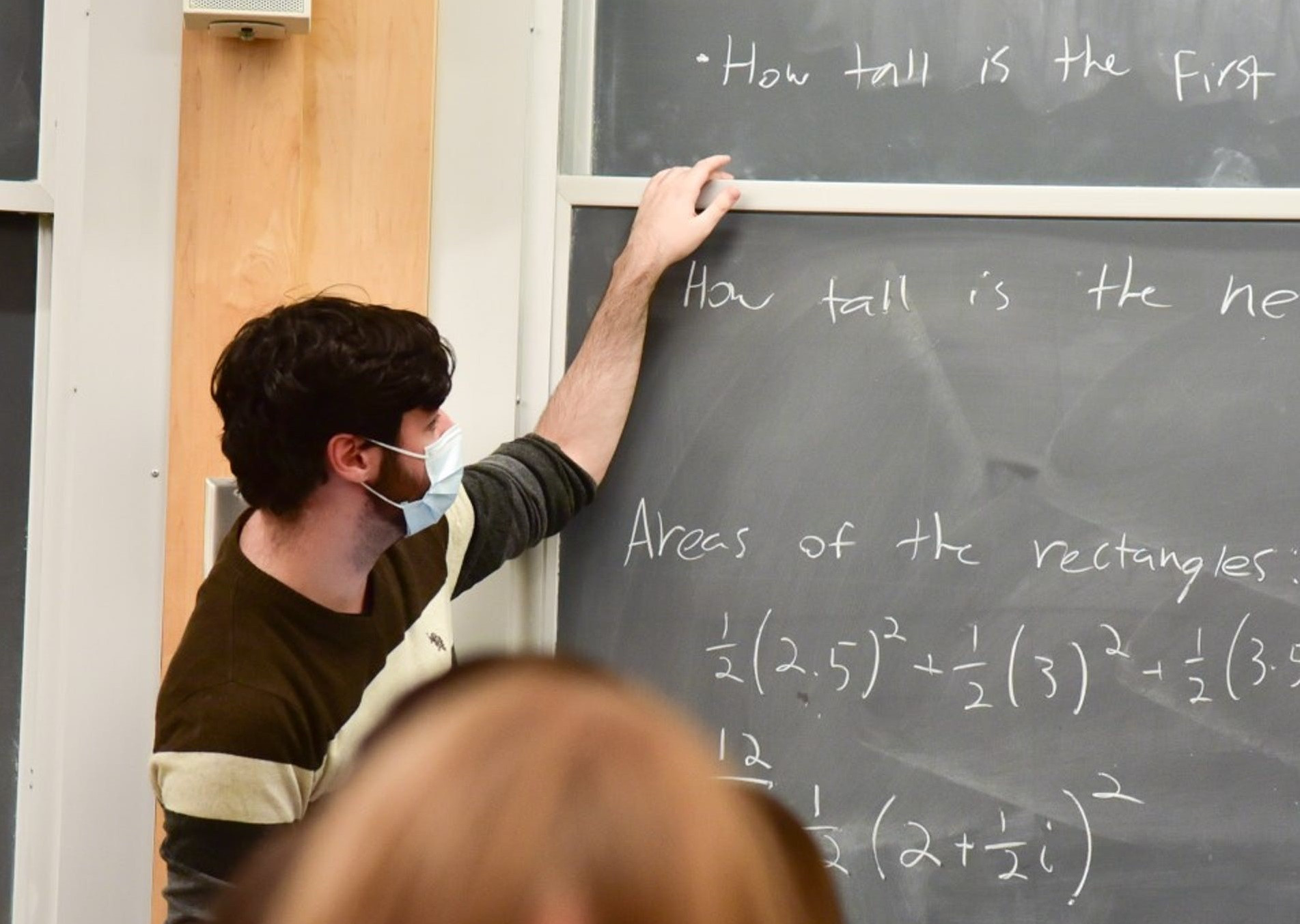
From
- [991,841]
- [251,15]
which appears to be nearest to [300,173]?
[251,15]

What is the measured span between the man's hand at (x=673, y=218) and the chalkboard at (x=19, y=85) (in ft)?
2.70

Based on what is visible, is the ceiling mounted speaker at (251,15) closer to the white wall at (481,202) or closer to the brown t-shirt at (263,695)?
the white wall at (481,202)

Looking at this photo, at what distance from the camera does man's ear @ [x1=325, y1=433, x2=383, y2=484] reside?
1680 millimetres

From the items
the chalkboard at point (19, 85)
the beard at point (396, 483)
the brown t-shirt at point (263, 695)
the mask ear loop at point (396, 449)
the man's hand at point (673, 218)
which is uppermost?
the chalkboard at point (19, 85)

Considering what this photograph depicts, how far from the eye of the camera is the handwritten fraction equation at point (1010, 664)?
1888 millimetres

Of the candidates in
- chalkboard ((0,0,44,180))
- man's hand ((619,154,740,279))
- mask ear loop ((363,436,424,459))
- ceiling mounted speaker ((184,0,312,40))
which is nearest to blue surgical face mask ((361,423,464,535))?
mask ear loop ((363,436,424,459))

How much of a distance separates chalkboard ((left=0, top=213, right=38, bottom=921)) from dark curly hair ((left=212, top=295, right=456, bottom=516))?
0.50m

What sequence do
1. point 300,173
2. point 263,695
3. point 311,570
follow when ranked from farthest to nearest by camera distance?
point 300,173
point 311,570
point 263,695

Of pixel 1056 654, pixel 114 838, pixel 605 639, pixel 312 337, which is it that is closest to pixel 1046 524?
pixel 1056 654

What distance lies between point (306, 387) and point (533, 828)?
119cm

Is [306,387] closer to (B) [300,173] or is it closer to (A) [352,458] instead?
(A) [352,458]

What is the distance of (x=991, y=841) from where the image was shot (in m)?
1.92

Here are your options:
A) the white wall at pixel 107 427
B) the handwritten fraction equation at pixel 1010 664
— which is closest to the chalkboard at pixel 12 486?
the white wall at pixel 107 427

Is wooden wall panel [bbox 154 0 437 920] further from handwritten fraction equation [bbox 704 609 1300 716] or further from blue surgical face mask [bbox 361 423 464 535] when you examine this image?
handwritten fraction equation [bbox 704 609 1300 716]
